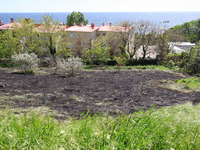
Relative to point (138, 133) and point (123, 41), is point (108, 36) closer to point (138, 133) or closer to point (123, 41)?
point (123, 41)

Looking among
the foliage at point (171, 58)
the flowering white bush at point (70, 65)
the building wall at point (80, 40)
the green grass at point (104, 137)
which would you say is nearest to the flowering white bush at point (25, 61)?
the flowering white bush at point (70, 65)

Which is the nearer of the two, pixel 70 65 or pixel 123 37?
pixel 70 65

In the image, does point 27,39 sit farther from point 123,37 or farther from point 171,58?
point 171,58

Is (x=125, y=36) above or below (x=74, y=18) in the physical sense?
below

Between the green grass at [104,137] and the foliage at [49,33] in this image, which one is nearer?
the green grass at [104,137]

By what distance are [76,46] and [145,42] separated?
536 inches

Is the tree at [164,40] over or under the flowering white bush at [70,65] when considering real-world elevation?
over

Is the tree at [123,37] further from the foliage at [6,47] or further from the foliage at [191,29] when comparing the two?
the foliage at [191,29]

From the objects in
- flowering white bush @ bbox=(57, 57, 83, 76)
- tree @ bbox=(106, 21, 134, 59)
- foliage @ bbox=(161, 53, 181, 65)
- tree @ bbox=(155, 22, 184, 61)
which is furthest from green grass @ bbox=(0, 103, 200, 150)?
tree @ bbox=(155, 22, 184, 61)

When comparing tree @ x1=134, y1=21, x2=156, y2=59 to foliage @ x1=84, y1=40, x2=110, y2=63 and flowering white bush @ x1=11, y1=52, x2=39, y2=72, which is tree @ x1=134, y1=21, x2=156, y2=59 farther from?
flowering white bush @ x1=11, y1=52, x2=39, y2=72

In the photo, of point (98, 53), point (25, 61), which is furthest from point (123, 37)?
point (25, 61)

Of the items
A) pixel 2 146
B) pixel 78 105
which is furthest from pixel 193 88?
pixel 2 146

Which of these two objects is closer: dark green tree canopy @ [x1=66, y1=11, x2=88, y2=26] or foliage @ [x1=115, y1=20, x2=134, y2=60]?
foliage @ [x1=115, y1=20, x2=134, y2=60]

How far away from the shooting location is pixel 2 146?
238 centimetres
